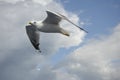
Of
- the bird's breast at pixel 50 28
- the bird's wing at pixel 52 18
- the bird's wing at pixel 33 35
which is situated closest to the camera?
the bird's wing at pixel 52 18

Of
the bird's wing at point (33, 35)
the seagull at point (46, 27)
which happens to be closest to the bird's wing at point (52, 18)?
the seagull at point (46, 27)

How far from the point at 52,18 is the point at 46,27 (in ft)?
3.89

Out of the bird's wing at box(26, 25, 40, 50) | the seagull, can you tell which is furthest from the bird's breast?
the bird's wing at box(26, 25, 40, 50)

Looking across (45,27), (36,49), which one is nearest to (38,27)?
(45,27)

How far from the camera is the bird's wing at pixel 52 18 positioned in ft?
141

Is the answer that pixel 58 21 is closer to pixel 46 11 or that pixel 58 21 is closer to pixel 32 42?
pixel 46 11

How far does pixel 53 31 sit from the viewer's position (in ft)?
143

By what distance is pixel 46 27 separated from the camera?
1738 inches

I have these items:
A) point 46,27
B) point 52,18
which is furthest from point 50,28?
point 52,18

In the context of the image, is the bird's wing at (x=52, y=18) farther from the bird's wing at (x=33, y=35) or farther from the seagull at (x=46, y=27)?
the bird's wing at (x=33, y=35)

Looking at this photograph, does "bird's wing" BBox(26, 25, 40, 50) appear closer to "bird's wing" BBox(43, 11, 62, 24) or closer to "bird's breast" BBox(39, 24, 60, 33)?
"bird's wing" BBox(43, 11, 62, 24)

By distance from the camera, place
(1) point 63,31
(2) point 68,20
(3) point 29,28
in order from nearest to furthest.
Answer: (2) point 68,20 → (1) point 63,31 → (3) point 29,28

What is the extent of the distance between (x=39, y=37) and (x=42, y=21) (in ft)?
9.33

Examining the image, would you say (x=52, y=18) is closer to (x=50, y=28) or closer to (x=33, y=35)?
(x=50, y=28)
